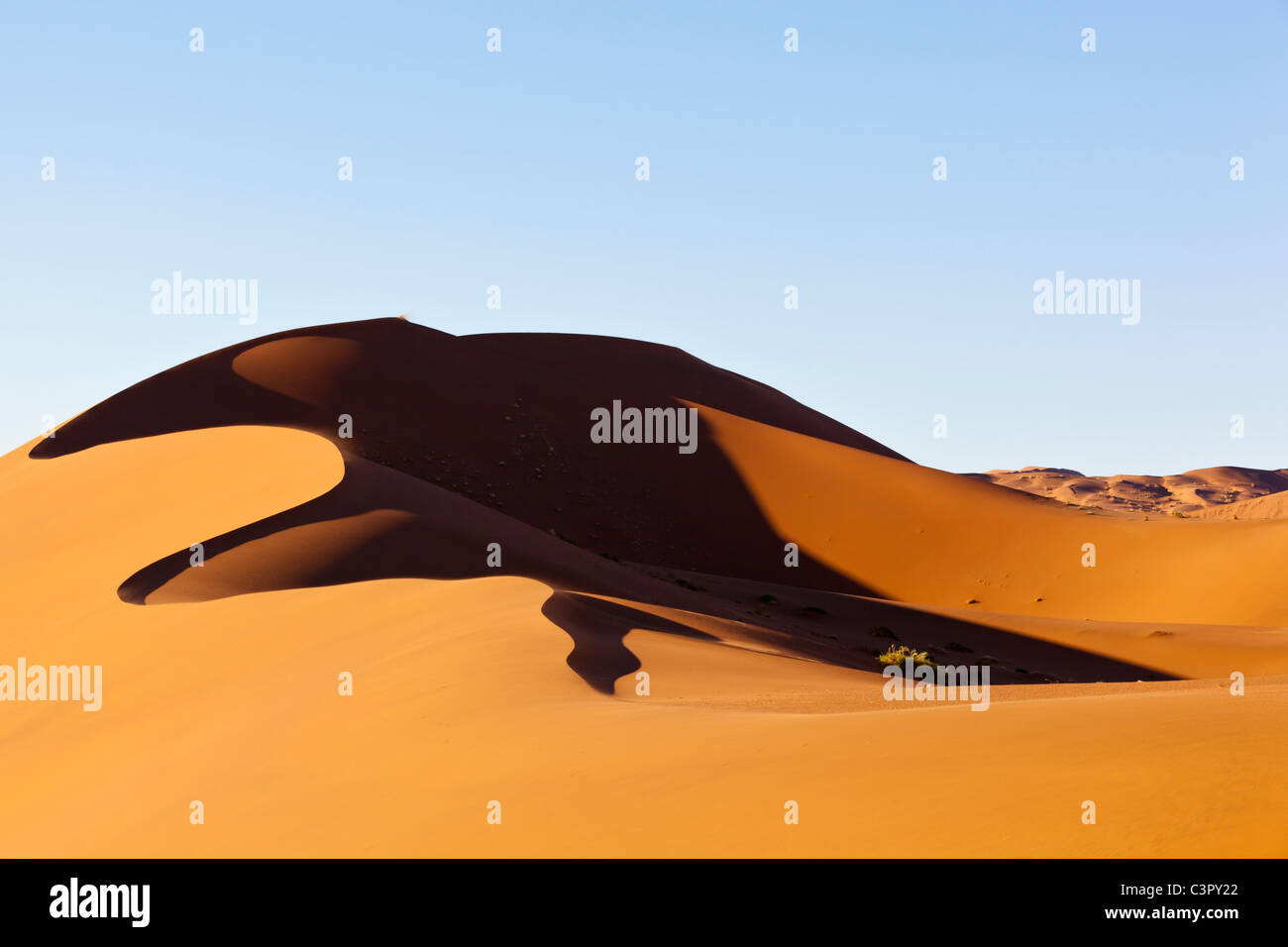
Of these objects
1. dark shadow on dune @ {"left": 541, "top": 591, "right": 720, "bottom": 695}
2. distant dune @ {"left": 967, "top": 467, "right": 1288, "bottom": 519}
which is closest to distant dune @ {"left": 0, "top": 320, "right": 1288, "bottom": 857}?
dark shadow on dune @ {"left": 541, "top": 591, "right": 720, "bottom": 695}

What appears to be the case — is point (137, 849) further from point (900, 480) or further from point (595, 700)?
point (900, 480)

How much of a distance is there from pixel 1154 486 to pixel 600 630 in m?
116

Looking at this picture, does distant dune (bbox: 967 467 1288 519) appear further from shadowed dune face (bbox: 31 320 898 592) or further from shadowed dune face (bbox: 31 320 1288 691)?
shadowed dune face (bbox: 31 320 898 592)

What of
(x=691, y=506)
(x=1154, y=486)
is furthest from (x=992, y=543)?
(x=1154, y=486)

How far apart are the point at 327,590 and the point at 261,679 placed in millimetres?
4370

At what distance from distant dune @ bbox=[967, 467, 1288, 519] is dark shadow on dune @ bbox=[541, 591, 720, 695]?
8940cm

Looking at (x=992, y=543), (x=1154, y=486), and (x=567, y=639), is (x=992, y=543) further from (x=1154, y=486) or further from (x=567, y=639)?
(x=1154, y=486)

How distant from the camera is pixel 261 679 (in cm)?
1259

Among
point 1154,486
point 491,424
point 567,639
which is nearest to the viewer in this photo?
point 567,639

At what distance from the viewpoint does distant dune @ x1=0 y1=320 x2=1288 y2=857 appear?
228 inches

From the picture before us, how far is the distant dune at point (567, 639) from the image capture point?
580 centimetres

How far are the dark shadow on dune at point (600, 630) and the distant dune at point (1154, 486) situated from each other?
293ft

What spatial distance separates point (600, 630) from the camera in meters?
14.3
